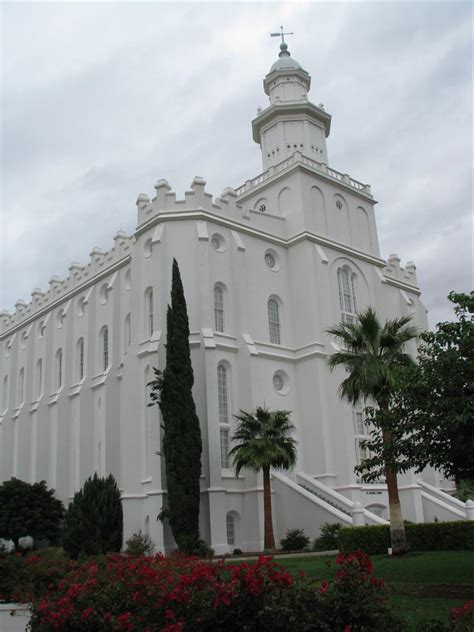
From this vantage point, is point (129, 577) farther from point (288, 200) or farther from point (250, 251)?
point (288, 200)

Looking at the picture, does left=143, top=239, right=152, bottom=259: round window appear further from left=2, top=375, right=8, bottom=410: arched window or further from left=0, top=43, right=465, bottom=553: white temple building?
left=2, top=375, right=8, bottom=410: arched window

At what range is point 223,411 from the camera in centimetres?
3002

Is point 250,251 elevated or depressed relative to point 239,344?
elevated

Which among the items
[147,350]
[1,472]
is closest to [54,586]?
[147,350]

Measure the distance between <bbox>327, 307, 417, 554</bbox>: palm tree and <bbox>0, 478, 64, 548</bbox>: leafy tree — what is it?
21.3 m

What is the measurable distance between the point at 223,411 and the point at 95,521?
7.36 m

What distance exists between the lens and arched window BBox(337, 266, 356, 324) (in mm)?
36128

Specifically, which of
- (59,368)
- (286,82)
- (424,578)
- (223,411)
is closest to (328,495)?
(223,411)

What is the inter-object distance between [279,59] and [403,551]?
33482 millimetres

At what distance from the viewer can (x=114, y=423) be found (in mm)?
35438

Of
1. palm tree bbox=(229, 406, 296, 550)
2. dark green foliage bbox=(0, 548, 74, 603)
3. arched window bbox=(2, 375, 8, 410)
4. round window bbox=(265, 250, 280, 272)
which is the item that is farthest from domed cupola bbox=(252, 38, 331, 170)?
dark green foliage bbox=(0, 548, 74, 603)

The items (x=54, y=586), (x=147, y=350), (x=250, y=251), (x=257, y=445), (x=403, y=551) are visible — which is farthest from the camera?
(x=250, y=251)

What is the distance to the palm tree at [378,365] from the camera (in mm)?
20531

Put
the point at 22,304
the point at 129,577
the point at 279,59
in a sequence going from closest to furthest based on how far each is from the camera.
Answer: the point at 129,577 < the point at 279,59 < the point at 22,304
